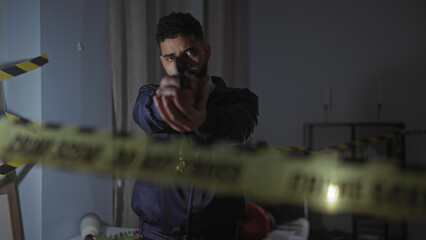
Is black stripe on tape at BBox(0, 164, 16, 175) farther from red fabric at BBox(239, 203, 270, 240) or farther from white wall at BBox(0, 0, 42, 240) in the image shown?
red fabric at BBox(239, 203, 270, 240)

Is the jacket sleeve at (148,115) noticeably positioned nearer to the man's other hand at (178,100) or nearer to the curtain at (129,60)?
the man's other hand at (178,100)

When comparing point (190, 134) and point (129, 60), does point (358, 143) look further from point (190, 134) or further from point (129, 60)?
point (190, 134)

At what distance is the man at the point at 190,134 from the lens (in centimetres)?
53

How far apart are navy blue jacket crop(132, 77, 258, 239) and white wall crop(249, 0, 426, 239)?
6.86 ft

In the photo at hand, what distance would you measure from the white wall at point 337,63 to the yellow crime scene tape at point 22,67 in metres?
1.99

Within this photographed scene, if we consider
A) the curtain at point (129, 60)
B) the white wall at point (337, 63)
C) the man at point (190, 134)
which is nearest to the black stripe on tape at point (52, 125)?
the curtain at point (129, 60)

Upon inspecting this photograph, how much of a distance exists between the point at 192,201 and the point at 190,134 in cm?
12

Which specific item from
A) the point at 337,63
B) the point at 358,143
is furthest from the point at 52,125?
the point at 337,63

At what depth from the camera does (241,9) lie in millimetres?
2664

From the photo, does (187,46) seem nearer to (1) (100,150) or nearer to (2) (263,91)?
(1) (100,150)

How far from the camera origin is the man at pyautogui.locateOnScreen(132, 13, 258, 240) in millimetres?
526

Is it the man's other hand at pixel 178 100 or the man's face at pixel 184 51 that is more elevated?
the man's face at pixel 184 51

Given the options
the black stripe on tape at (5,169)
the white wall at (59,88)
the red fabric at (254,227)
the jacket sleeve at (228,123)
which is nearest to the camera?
the jacket sleeve at (228,123)

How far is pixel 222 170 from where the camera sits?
25.1 inches
